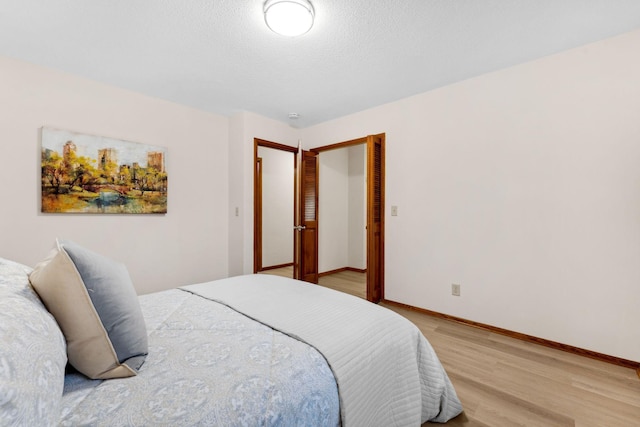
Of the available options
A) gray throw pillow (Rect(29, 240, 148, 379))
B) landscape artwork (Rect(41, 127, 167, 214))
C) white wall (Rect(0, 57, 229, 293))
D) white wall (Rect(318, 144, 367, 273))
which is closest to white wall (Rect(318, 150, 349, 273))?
white wall (Rect(318, 144, 367, 273))

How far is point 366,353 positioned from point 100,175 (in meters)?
3.10

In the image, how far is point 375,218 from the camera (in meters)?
3.47

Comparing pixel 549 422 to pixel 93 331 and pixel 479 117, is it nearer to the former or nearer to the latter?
pixel 93 331

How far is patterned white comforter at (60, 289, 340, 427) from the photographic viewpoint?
76 cm

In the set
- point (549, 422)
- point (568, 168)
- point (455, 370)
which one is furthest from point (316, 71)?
point (549, 422)

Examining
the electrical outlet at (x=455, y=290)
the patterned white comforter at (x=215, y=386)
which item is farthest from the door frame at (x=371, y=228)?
the patterned white comforter at (x=215, y=386)

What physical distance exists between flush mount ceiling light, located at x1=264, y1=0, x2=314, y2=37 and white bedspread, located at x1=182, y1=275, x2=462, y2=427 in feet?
5.78

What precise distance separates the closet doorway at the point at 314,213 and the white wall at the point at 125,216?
0.52 m

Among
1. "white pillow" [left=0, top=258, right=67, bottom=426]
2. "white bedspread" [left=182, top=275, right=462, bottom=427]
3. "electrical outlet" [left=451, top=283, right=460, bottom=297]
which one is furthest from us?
"electrical outlet" [left=451, top=283, right=460, bottom=297]

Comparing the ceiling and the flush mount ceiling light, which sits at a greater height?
the ceiling

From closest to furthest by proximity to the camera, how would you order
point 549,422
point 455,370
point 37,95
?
point 549,422, point 455,370, point 37,95

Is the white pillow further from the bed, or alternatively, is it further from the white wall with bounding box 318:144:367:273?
the white wall with bounding box 318:144:367:273

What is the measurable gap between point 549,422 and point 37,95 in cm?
449

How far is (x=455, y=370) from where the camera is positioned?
2.02 meters
